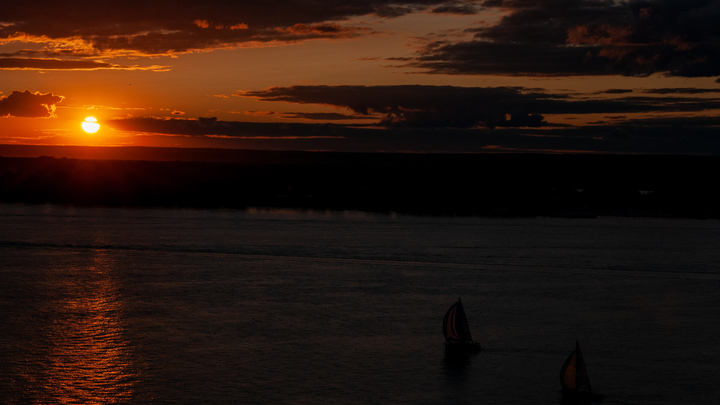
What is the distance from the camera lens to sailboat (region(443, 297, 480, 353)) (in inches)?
1005

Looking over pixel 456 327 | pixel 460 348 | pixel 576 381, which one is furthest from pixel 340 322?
pixel 576 381

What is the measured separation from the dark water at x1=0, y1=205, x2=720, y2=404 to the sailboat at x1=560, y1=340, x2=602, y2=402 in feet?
1.83

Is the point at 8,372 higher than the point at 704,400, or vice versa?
the point at 8,372

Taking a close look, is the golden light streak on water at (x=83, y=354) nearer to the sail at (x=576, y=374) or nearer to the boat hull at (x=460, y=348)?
the boat hull at (x=460, y=348)

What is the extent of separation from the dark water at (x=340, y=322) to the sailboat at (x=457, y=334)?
526 mm

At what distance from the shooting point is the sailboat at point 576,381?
2036cm

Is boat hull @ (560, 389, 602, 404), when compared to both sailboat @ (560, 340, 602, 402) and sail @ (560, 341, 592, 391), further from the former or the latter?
sail @ (560, 341, 592, 391)

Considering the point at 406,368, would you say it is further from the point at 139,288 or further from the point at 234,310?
the point at 139,288

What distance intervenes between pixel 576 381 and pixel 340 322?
500 inches

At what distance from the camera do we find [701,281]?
47594mm

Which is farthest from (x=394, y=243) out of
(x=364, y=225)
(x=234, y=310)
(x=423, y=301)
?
(x=234, y=310)

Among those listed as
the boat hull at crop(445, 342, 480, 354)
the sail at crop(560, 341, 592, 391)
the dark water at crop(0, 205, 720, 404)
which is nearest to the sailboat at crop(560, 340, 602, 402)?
the sail at crop(560, 341, 592, 391)

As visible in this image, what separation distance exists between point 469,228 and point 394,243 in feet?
101

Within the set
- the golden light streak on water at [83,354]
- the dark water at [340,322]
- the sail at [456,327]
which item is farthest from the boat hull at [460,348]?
the golden light streak on water at [83,354]
